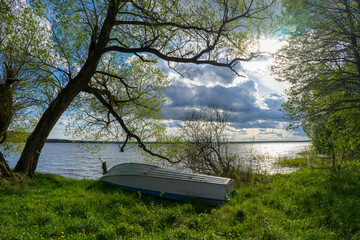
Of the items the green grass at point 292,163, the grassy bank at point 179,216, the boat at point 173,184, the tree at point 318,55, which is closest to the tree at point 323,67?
the tree at point 318,55

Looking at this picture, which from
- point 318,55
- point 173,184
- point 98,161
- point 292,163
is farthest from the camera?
point 98,161

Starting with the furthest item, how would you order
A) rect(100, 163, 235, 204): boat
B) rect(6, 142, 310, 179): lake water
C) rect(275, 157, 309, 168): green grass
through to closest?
rect(275, 157, 309, 168): green grass → rect(6, 142, 310, 179): lake water → rect(100, 163, 235, 204): boat

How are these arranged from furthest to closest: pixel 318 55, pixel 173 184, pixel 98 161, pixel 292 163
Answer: pixel 98 161 → pixel 292 163 → pixel 318 55 → pixel 173 184

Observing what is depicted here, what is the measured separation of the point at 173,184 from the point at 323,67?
9346 mm

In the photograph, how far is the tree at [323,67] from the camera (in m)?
10.4

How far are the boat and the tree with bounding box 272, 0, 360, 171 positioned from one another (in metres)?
5.66

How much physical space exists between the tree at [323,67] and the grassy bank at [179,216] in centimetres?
328

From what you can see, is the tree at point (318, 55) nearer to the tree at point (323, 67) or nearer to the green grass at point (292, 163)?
the tree at point (323, 67)

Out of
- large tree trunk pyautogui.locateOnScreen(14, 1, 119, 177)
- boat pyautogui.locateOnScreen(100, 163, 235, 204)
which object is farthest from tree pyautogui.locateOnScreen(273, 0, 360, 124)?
large tree trunk pyautogui.locateOnScreen(14, 1, 119, 177)

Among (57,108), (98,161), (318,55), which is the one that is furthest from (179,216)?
(98,161)

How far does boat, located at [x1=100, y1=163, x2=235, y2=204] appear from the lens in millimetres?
7477

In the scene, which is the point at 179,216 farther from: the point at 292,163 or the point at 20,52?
the point at 292,163

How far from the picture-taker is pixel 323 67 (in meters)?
11.2

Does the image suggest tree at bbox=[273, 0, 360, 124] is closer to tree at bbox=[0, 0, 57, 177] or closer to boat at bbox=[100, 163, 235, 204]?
boat at bbox=[100, 163, 235, 204]
